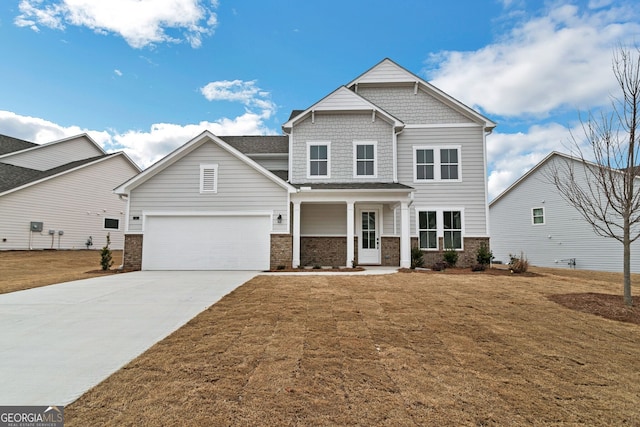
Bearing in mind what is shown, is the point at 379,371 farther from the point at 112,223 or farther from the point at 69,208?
the point at 112,223

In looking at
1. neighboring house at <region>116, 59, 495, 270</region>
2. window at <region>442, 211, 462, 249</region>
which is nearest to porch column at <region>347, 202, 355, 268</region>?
neighboring house at <region>116, 59, 495, 270</region>

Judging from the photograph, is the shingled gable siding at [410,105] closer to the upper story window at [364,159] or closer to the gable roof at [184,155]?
the upper story window at [364,159]

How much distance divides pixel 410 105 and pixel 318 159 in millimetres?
5249

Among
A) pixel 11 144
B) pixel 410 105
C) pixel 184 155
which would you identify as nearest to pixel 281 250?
pixel 184 155

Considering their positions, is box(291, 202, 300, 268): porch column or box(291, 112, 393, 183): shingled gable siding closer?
box(291, 202, 300, 268): porch column

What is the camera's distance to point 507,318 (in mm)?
5863

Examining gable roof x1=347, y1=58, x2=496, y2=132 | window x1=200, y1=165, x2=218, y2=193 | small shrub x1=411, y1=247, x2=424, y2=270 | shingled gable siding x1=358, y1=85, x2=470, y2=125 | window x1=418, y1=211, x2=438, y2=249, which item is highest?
gable roof x1=347, y1=58, x2=496, y2=132

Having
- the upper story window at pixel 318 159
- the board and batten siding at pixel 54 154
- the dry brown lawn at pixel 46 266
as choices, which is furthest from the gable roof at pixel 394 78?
the board and batten siding at pixel 54 154

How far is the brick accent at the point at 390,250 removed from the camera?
14891 mm

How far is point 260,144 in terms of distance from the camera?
18.5 m

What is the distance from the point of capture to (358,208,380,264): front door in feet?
49.5

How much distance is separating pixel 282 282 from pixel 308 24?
11.8 m

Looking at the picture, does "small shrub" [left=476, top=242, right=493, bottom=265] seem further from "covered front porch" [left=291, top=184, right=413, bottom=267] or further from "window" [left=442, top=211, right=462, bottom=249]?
"covered front porch" [left=291, top=184, right=413, bottom=267]

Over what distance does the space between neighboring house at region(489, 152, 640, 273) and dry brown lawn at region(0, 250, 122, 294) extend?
2126 centimetres
